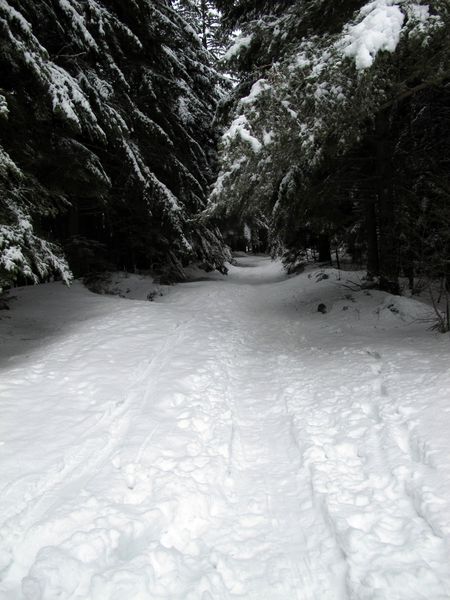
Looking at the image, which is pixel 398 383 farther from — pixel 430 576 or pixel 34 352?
pixel 34 352

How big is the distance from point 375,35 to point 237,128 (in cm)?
221

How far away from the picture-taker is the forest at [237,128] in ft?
17.8

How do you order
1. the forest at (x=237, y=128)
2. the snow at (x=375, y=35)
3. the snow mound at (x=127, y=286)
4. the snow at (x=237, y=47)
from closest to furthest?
1. the snow at (x=375, y=35)
2. the forest at (x=237, y=128)
3. the snow at (x=237, y=47)
4. the snow mound at (x=127, y=286)

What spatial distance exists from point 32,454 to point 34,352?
3.37 m

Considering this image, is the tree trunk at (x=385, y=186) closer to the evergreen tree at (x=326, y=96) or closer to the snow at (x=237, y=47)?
the evergreen tree at (x=326, y=96)

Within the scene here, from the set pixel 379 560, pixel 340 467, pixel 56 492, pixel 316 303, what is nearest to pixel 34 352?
pixel 56 492

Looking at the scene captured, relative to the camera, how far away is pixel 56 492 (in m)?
3.13

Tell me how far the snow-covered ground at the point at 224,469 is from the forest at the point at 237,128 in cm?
193

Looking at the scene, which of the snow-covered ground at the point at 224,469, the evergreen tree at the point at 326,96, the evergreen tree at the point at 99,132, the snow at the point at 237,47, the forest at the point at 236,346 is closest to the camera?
the snow-covered ground at the point at 224,469

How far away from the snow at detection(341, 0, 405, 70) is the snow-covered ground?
383cm

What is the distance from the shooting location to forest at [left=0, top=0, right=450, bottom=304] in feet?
17.8

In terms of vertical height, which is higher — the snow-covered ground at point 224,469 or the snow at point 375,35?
the snow at point 375,35

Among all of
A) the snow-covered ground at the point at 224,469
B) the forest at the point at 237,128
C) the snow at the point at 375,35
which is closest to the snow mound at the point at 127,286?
the forest at the point at 237,128

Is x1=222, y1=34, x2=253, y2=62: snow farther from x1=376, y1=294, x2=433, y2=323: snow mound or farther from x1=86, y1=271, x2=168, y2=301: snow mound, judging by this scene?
x1=86, y1=271, x2=168, y2=301: snow mound
